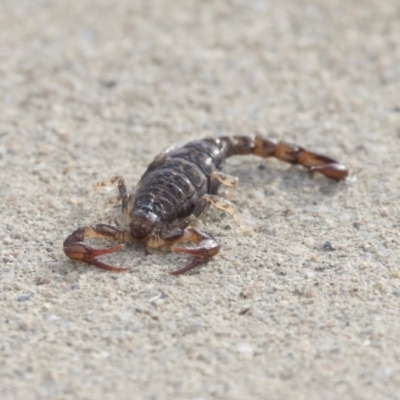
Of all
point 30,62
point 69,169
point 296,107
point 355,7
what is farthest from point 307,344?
point 355,7

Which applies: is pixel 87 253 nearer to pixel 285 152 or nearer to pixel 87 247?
pixel 87 247

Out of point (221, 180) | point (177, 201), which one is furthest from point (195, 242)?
point (221, 180)

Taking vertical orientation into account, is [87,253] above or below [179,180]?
below

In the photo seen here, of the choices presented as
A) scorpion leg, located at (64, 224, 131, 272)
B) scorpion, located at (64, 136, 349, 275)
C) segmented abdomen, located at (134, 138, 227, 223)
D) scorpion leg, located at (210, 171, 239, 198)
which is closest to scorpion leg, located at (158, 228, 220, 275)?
scorpion, located at (64, 136, 349, 275)

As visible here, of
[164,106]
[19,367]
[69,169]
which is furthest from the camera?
[164,106]

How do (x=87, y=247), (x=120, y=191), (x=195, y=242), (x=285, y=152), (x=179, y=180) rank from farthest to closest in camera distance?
(x=285, y=152)
(x=120, y=191)
(x=179, y=180)
(x=195, y=242)
(x=87, y=247)

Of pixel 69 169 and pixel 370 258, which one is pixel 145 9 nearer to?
pixel 69 169
